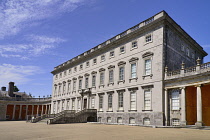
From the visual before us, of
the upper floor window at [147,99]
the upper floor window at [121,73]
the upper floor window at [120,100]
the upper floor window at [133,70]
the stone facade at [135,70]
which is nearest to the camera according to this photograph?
the stone facade at [135,70]

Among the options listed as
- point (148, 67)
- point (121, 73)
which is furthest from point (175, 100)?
point (121, 73)

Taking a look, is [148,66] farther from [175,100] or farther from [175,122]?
[175,122]

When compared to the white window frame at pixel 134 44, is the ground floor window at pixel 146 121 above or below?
below

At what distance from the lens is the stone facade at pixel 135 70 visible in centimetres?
2320

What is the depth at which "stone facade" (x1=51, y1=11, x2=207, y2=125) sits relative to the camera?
76.1 feet

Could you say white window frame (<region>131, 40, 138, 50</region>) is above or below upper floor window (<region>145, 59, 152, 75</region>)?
above

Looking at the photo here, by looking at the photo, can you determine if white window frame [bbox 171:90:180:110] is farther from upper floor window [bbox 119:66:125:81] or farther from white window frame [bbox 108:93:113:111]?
white window frame [bbox 108:93:113:111]

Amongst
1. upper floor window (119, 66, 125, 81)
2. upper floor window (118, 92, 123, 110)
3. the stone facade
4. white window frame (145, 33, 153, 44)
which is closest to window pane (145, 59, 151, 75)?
the stone facade

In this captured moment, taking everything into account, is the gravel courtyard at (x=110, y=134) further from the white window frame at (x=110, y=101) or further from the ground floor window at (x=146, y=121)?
the white window frame at (x=110, y=101)

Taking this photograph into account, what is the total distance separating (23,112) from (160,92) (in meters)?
45.7

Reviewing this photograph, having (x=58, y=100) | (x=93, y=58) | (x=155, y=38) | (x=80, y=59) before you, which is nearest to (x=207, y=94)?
(x=155, y=38)

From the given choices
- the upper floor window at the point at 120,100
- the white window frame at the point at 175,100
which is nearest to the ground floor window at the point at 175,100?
the white window frame at the point at 175,100

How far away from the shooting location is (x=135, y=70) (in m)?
26.3

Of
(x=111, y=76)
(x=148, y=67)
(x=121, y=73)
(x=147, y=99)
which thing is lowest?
(x=147, y=99)
